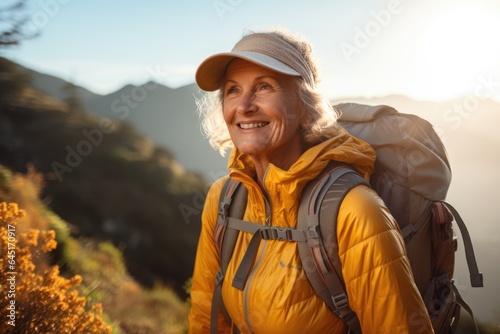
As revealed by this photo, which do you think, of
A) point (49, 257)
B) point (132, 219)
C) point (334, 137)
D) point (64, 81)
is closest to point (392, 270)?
point (334, 137)

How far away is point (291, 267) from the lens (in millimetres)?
2309

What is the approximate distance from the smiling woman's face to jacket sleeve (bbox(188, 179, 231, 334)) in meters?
0.54

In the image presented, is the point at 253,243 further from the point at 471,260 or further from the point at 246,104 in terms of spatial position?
the point at 471,260

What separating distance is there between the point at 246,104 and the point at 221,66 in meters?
0.33

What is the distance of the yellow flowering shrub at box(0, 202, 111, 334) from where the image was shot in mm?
3355

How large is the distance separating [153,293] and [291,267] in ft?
12.7

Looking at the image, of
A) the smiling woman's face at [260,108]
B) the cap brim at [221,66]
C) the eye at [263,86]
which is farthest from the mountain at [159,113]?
the eye at [263,86]

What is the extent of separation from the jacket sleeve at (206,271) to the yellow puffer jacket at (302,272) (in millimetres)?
11

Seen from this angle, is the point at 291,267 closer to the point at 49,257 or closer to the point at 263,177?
the point at 263,177

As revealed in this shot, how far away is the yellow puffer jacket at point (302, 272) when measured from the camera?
204cm

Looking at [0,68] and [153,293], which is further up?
[0,68]

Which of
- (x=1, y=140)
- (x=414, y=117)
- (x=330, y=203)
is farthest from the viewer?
(x=1, y=140)

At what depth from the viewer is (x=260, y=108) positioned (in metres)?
2.41

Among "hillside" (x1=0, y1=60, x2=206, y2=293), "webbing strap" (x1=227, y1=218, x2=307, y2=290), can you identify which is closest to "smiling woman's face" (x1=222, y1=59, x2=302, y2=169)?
"webbing strap" (x1=227, y1=218, x2=307, y2=290)
